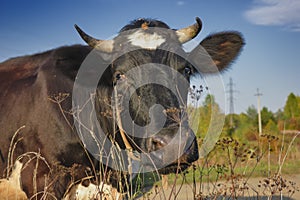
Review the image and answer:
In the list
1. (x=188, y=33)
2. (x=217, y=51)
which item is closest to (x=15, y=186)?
(x=188, y=33)

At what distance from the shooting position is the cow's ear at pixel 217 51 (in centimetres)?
540

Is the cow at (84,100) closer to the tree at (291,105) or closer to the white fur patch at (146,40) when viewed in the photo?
the white fur patch at (146,40)

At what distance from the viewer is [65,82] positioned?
15.1ft

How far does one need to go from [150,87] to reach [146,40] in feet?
2.68

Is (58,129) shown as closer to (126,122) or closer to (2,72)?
(126,122)

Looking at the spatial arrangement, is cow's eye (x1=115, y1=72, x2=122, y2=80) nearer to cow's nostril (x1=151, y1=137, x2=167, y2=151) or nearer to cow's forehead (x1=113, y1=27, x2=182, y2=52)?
cow's forehead (x1=113, y1=27, x2=182, y2=52)

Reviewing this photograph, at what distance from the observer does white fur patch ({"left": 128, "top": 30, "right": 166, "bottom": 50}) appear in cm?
448

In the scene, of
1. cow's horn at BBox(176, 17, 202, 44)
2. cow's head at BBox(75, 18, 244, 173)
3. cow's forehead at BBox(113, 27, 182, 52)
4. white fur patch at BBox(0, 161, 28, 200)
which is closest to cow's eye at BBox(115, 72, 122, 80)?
cow's head at BBox(75, 18, 244, 173)

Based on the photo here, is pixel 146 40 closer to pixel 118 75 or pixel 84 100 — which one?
pixel 118 75

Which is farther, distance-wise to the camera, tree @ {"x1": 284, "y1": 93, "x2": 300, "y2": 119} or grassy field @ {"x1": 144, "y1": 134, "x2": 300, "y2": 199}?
tree @ {"x1": 284, "y1": 93, "x2": 300, "y2": 119}

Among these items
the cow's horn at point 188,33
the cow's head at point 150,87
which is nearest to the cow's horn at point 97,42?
the cow's head at point 150,87

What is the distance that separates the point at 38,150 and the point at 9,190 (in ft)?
1.85

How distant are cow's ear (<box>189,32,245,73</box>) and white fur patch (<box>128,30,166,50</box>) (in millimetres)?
830

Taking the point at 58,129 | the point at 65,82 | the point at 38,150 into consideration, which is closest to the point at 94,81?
the point at 65,82
